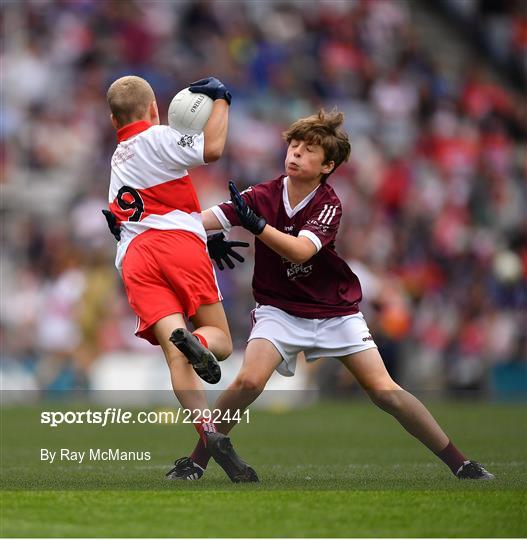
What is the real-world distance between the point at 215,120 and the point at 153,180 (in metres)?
0.47

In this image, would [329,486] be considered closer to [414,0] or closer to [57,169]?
[57,169]

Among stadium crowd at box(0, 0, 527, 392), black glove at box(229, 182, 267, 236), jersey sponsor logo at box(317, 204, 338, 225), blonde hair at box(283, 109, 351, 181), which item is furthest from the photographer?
stadium crowd at box(0, 0, 527, 392)

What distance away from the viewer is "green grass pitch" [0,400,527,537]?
19.1 feet

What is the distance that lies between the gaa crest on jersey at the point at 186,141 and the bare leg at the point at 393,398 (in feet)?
4.85

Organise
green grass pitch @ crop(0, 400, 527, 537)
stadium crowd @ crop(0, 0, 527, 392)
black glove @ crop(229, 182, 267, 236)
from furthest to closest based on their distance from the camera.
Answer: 1. stadium crowd @ crop(0, 0, 527, 392)
2. black glove @ crop(229, 182, 267, 236)
3. green grass pitch @ crop(0, 400, 527, 537)

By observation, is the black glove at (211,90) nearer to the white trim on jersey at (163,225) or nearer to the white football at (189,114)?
the white football at (189,114)

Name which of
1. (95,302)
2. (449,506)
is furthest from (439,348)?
(449,506)

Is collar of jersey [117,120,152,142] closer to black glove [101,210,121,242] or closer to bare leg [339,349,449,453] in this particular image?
black glove [101,210,121,242]

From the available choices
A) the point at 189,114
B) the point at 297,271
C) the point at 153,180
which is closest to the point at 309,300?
the point at 297,271

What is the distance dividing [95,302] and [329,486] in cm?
996

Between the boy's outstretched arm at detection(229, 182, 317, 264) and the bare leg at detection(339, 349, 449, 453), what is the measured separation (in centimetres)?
71

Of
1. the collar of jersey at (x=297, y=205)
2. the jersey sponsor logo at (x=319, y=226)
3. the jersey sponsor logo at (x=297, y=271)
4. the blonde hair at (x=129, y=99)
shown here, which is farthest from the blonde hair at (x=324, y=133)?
the blonde hair at (x=129, y=99)

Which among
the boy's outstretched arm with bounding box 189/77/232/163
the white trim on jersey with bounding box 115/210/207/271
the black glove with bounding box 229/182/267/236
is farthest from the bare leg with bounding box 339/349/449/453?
the boy's outstretched arm with bounding box 189/77/232/163

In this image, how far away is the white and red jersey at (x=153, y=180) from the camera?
728 cm
